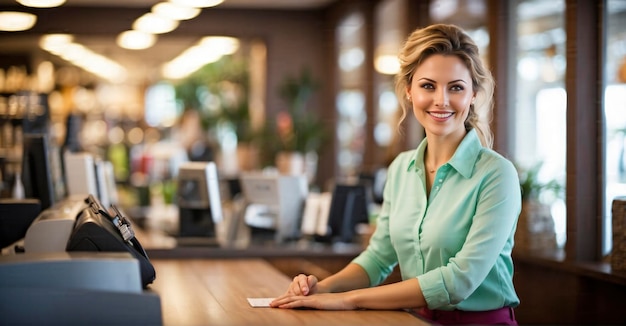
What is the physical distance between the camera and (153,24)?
10.1 metres

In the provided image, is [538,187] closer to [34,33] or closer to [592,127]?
[592,127]

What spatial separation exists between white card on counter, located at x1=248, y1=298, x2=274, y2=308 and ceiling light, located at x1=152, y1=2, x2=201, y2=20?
236 inches

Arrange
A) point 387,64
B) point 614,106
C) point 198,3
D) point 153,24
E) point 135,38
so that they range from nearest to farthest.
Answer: point 614,106 < point 198,3 < point 153,24 < point 135,38 < point 387,64

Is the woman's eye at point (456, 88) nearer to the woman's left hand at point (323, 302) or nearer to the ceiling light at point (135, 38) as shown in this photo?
the woman's left hand at point (323, 302)

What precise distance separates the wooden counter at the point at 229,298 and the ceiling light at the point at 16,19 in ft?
17.7

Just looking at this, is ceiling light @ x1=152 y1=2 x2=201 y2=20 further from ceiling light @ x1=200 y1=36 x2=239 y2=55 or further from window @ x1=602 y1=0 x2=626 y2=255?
window @ x1=602 y1=0 x2=626 y2=255

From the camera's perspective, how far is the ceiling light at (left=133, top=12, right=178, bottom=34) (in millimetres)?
9664

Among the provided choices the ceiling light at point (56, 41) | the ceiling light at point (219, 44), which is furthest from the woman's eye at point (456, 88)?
the ceiling light at point (56, 41)

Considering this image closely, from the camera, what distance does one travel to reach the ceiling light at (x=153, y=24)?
31.7ft

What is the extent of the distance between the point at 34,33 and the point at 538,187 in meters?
6.58

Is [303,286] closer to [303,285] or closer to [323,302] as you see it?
[303,285]

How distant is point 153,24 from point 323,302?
25.8ft

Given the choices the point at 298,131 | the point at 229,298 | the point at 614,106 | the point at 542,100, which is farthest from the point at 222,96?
the point at 229,298

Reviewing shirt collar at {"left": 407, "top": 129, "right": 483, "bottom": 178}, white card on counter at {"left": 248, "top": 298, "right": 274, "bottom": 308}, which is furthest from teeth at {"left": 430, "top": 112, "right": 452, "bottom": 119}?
white card on counter at {"left": 248, "top": 298, "right": 274, "bottom": 308}
